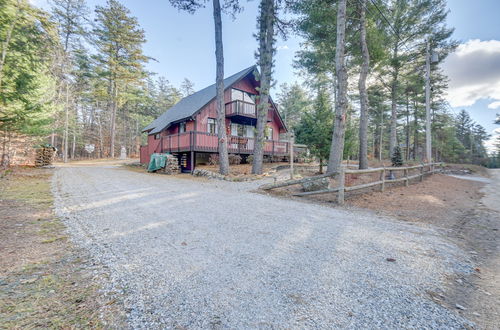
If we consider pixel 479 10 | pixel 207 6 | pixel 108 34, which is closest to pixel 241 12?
pixel 207 6

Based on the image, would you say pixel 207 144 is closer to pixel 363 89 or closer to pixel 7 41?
pixel 7 41

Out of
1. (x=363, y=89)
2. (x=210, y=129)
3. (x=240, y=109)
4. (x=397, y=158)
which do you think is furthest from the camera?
(x=210, y=129)

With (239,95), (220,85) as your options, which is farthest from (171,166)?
(239,95)

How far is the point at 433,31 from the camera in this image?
16047 millimetres

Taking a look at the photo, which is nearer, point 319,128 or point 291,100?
point 319,128

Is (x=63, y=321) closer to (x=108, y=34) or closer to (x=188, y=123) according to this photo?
(x=188, y=123)

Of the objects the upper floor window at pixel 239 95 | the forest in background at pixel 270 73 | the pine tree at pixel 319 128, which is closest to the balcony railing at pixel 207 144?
the pine tree at pixel 319 128

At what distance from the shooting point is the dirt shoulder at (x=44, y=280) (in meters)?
1.49

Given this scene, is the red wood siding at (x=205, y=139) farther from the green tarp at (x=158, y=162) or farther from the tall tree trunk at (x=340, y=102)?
the tall tree trunk at (x=340, y=102)

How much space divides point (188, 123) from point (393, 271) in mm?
15758

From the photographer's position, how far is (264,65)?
37.4 ft

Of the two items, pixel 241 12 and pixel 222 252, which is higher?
pixel 241 12

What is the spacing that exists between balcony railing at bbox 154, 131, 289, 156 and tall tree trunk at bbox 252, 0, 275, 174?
88cm

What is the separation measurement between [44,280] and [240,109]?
14.5 metres
